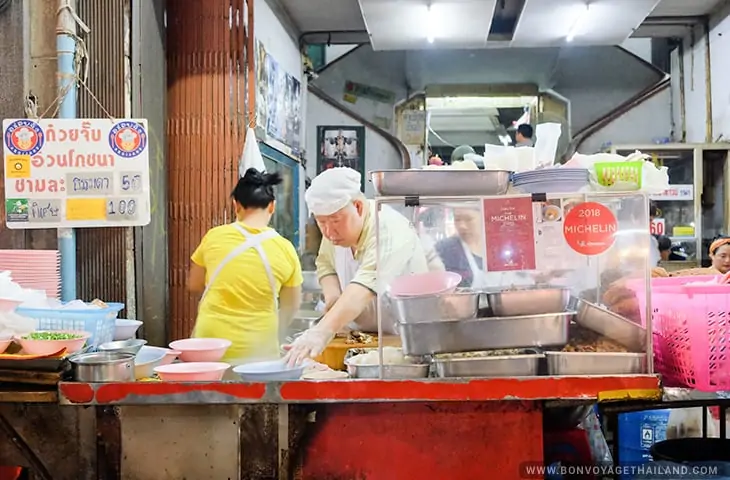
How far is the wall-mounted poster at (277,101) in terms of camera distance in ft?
17.9

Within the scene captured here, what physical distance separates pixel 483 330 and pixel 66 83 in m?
2.93

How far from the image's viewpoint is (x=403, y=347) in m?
2.38

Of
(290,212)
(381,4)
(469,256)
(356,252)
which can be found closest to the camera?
(469,256)

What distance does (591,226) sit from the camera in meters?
2.33

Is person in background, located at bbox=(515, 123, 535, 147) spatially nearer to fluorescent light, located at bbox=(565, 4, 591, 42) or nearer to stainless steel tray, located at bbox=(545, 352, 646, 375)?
fluorescent light, located at bbox=(565, 4, 591, 42)

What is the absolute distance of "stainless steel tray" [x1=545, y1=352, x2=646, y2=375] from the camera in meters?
2.29

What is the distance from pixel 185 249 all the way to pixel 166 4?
6.29 ft

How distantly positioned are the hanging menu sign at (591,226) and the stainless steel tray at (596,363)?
1.26 feet

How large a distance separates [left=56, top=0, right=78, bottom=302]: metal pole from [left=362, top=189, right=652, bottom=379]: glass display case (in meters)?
2.26

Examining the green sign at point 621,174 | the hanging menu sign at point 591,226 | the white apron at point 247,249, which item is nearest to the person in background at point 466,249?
the hanging menu sign at point 591,226

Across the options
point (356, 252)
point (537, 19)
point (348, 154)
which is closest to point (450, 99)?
point (348, 154)

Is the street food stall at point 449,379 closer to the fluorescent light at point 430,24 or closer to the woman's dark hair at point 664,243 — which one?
the fluorescent light at point 430,24

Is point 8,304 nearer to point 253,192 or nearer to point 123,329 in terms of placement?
point 123,329

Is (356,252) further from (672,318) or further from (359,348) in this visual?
(672,318)
